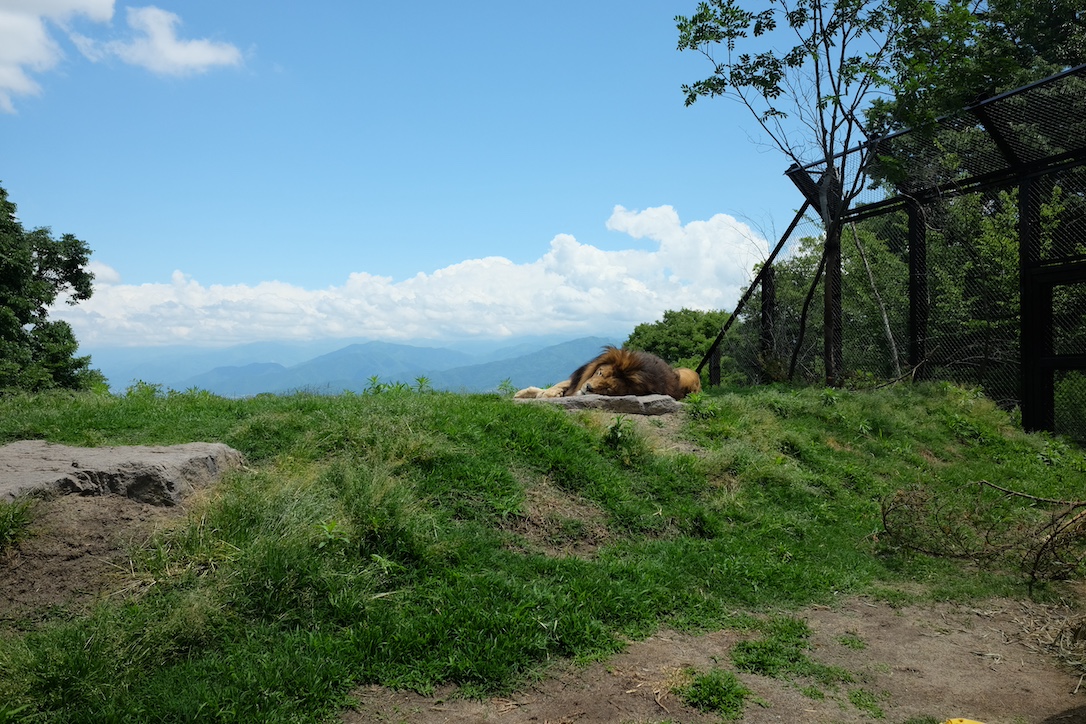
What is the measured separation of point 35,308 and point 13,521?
17329mm

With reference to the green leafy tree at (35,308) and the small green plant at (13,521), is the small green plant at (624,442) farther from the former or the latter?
the green leafy tree at (35,308)

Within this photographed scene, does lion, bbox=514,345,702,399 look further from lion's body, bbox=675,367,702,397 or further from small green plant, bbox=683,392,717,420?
small green plant, bbox=683,392,717,420

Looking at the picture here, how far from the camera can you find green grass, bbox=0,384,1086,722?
3576 mm

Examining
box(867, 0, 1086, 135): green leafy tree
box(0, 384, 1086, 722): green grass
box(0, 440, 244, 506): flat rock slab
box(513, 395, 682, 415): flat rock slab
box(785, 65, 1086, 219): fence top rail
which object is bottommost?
box(0, 384, 1086, 722): green grass

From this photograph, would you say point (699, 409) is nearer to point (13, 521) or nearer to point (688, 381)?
point (688, 381)

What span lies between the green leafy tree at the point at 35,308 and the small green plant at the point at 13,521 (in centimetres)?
1359

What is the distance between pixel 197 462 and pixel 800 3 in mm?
11036

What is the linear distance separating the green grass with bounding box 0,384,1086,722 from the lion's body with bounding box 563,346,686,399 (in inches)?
66.4

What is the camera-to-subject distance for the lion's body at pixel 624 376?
10.0 m

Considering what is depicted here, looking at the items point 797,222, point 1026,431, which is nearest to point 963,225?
point 797,222

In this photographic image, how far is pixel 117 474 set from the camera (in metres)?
4.84

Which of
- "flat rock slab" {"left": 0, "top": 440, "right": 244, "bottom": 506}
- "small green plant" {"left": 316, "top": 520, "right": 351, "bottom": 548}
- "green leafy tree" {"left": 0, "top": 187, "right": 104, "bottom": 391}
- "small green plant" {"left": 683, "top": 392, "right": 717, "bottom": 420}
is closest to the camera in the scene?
"small green plant" {"left": 316, "top": 520, "right": 351, "bottom": 548}

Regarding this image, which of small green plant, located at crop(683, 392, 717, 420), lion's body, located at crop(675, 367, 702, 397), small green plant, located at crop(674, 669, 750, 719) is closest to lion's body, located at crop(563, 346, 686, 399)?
lion's body, located at crop(675, 367, 702, 397)

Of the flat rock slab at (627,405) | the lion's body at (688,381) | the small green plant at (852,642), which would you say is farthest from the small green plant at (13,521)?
the lion's body at (688,381)
